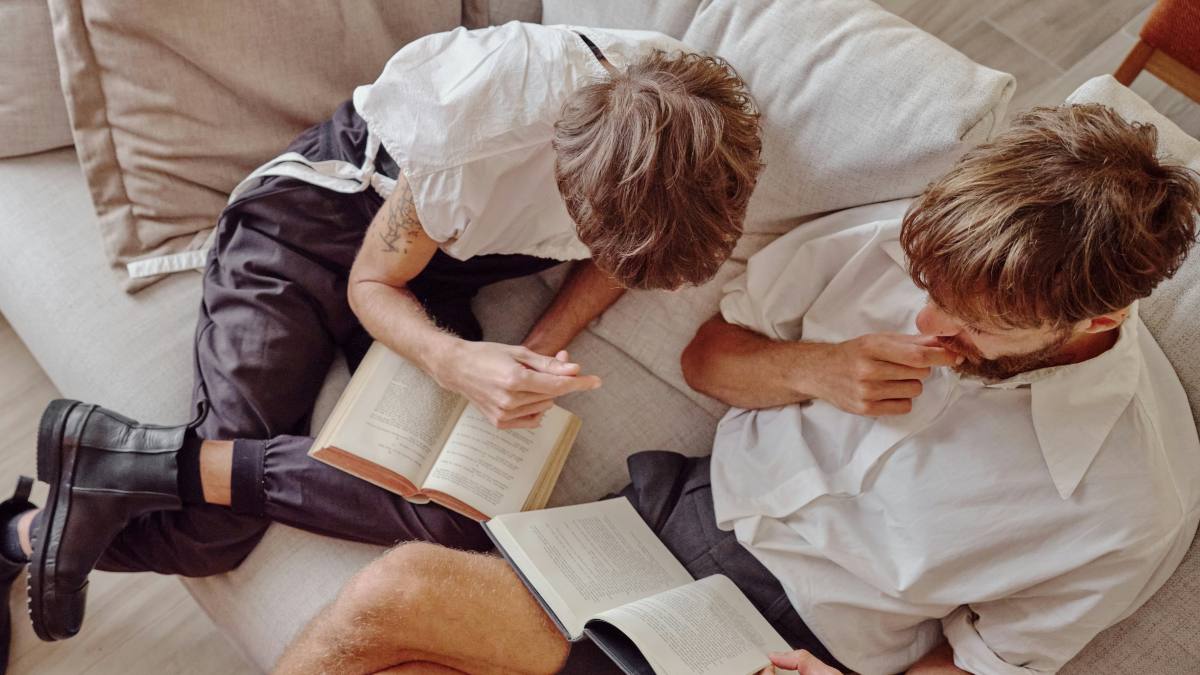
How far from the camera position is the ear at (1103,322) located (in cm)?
107

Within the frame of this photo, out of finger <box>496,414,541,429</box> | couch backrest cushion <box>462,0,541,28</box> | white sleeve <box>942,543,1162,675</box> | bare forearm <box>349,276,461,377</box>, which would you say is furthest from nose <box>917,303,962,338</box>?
couch backrest cushion <box>462,0,541,28</box>

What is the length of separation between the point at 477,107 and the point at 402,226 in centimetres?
24

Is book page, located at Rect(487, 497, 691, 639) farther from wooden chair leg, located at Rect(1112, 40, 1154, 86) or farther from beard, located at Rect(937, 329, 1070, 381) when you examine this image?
wooden chair leg, located at Rect(1112, 40, 1154, 86)

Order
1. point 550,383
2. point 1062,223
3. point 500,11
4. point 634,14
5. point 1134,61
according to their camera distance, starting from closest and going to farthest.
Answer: point 1062,223 → point 550,383 → point 634,14 → point 500,11 → point 1134,61

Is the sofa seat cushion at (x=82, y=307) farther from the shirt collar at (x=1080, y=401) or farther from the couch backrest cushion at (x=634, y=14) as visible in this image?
the shirt collar at (x=1080, y=401)

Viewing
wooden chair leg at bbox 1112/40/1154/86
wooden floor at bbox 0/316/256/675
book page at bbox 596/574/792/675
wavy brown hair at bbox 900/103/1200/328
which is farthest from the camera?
wooden chair leg at bbox 1112/40/1154/86

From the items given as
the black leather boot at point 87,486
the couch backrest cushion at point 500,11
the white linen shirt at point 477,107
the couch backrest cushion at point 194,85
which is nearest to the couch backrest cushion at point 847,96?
the white linen shirt at point 477,107

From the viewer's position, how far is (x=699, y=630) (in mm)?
1306

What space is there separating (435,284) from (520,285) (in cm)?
19

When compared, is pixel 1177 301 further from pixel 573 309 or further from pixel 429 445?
pixel 429 445

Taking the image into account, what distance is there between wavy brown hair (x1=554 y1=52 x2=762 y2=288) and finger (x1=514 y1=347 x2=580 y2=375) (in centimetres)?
18

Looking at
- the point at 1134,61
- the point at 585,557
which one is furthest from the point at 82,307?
the point at 1134,61

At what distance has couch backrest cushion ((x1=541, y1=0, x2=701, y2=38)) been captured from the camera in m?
1.54

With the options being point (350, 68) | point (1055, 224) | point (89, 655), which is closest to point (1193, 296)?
point (1055, 224)
